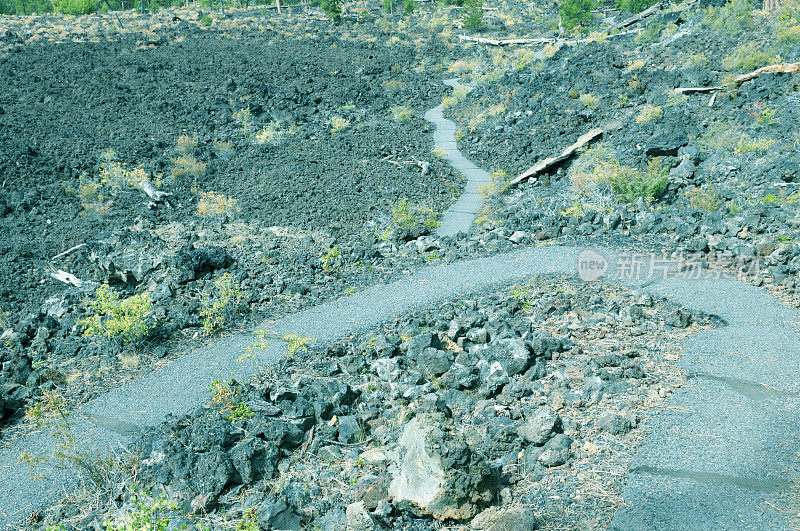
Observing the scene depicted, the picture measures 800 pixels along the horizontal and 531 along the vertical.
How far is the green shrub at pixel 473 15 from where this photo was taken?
41094 mm

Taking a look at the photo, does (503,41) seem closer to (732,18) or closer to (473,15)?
(473,15)

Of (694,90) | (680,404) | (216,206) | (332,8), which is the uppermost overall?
(332,8)

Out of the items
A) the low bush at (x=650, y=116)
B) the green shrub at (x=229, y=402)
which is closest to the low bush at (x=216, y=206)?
the green shrub at (x=229, y=402)

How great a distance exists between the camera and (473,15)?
4122cm

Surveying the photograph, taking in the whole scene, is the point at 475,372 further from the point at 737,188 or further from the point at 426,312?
the point at 737,188

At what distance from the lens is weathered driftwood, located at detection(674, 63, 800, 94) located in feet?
49.4

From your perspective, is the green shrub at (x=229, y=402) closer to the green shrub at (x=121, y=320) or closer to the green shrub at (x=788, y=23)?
the green shrub at (x=121, y=320)

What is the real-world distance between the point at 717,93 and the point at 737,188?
5.63 metres

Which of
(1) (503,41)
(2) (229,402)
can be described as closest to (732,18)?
(1) (503,41)

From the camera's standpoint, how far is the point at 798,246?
9211 mm

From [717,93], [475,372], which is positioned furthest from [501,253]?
[717,93]

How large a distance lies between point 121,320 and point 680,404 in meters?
7.87

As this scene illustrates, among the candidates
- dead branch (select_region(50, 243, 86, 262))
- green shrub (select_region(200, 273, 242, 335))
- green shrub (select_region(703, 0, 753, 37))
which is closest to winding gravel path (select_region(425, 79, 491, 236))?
green shrub (select_region(200, 273, 242, 335))

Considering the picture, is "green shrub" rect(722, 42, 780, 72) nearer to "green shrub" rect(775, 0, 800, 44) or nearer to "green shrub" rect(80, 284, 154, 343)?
"green shrub" rect(775, 0, 800, 44)
